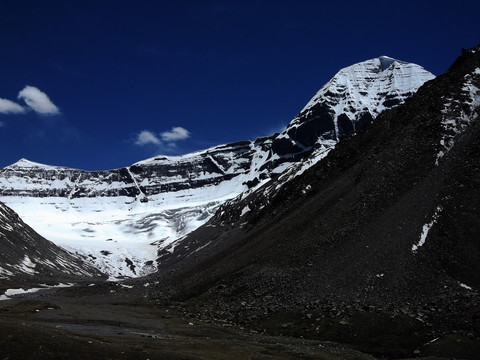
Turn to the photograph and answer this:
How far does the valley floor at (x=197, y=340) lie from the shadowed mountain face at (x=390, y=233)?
3.99 m

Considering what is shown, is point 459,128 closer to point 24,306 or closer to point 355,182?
point 355,182

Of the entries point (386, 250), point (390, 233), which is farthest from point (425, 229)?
point (386, 250)

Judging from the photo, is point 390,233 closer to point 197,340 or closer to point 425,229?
point 425,229

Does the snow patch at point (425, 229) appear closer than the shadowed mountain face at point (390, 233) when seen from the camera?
No

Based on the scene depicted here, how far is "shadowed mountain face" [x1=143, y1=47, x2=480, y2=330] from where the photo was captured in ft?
179

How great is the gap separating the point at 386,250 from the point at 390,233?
4527 mm

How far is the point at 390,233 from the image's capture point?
66062 mm

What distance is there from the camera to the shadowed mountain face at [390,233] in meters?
54.6

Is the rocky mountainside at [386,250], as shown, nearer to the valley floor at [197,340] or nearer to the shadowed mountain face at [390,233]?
the shadowed mountain face at [390,233]

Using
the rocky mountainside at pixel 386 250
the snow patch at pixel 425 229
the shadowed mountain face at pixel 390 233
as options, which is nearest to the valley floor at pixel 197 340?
the rocky mountainside at pixel 386 250

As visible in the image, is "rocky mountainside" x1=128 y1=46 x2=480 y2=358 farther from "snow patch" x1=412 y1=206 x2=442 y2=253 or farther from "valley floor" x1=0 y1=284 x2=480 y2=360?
"valley floor" x1=0 y1=284 x2=480 y2=360

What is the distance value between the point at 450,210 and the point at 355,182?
26920 millimetres

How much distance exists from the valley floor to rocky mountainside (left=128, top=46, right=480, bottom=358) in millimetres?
382

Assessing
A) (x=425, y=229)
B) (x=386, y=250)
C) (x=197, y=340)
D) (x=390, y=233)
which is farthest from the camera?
(x=390, y=233)
